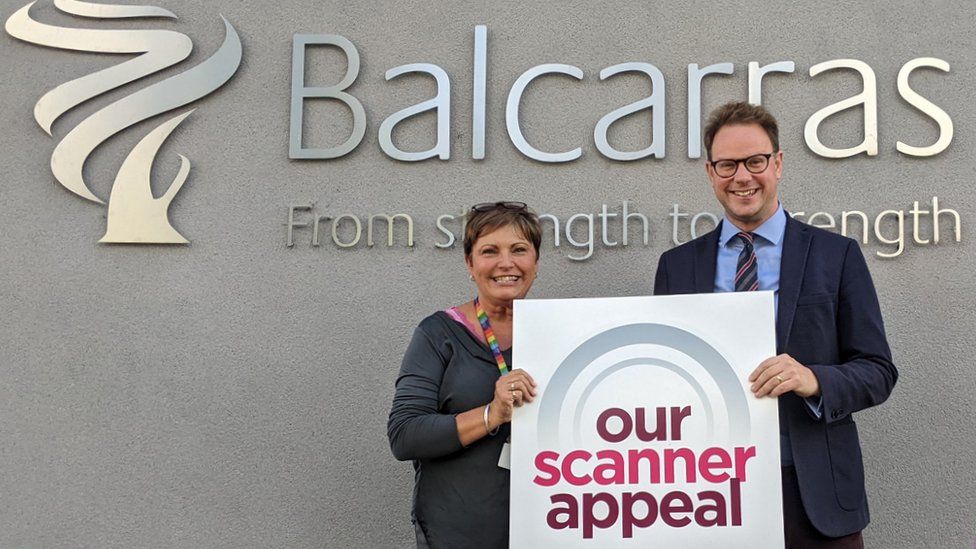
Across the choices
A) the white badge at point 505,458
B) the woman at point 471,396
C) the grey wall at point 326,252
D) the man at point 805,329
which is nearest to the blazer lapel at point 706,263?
the man at point 805,329

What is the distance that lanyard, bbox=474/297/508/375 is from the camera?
2.84 m

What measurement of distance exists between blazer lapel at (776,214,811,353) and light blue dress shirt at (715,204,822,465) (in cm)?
3

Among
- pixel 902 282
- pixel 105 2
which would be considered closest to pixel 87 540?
pixel 105 2

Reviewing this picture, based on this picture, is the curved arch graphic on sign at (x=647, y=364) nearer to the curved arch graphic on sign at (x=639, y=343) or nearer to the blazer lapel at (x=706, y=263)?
the curved arch graphic on sign at (x=639, y=343)

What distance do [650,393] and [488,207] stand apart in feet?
2.34

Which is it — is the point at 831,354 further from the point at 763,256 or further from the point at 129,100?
the point at 129,100

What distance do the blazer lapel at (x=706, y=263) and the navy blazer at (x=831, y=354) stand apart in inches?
8.3

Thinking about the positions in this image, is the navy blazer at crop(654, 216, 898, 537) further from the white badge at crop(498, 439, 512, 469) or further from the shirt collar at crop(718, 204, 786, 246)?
the white badge at crop(498, 439, 512, 469)

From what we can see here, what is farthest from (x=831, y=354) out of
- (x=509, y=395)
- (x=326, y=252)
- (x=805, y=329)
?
(x=326, y=252)

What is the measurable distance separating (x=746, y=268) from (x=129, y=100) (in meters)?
2.57

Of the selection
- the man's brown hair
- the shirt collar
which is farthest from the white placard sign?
the man's brown hair

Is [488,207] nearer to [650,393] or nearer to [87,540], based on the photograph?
[650,393]

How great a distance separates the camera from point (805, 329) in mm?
2670

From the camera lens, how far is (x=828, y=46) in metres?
3.91
